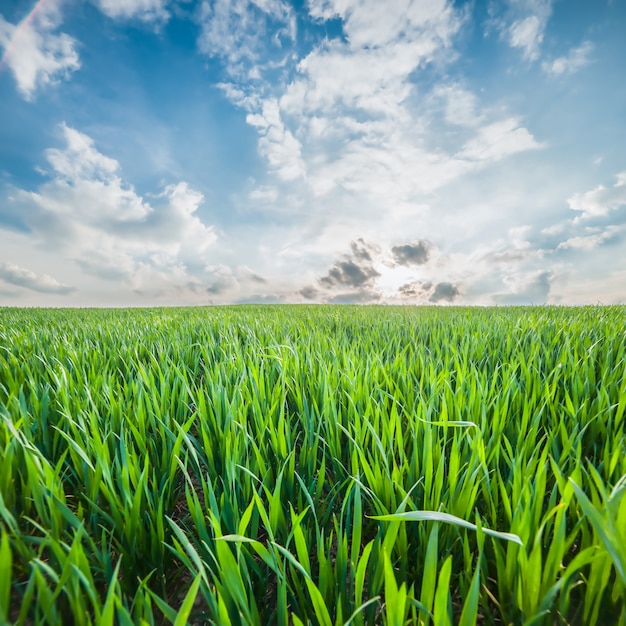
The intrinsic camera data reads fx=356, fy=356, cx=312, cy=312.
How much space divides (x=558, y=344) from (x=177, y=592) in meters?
2.73

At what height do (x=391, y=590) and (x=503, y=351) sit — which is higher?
(x=503, y=351)

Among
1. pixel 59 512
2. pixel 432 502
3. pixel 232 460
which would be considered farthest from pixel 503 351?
pixel 59 512

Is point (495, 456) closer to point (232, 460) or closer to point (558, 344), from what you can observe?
point (232, 460)

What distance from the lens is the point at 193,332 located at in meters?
3.18

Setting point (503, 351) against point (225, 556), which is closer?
point (225, 556)

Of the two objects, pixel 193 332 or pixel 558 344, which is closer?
pixel 558 344

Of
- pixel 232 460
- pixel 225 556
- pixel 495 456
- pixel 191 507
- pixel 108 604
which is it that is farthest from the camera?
pixel 495 456

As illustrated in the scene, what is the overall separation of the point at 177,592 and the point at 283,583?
362 millimetres

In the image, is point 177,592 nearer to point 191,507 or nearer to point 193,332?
point 191,507

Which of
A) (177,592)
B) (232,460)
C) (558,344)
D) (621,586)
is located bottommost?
(177,592)

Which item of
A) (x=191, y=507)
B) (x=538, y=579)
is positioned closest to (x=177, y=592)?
(x=191, y=507)

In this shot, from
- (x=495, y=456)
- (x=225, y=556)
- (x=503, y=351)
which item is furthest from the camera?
(x=503, y=351)

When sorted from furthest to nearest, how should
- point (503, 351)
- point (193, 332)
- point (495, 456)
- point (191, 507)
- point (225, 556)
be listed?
point (193, 332) → point (503, 351) → point (495, 456) → point (191, 507) → point (225, 556)

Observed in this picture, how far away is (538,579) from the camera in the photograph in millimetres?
577
